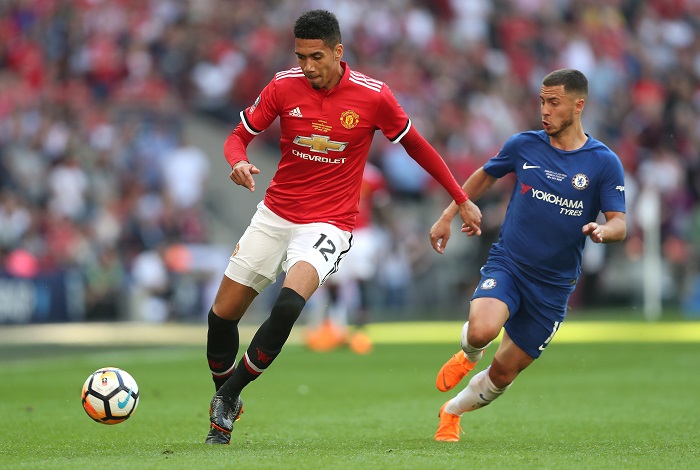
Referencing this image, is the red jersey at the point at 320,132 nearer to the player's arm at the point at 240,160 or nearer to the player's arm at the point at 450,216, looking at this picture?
the player's arm at the point at 240,160

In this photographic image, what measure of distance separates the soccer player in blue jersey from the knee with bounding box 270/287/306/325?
1.17 metres

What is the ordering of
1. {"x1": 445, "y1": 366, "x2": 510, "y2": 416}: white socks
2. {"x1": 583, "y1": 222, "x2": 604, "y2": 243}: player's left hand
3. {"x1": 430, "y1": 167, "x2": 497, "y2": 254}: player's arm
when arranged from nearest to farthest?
{"x1": 583, "y1": 222, "x2": 604, "y2": 243}: player's left hand < {"x1": 445, "y1": 366, "x2": 510, "y2": 416}: white socks < {"x1": 430, "y1": 167, "x2": 497, "y2": 254}: player's arm

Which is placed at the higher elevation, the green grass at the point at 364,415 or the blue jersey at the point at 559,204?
the blue jersey at the point at 559,204

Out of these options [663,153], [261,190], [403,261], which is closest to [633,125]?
[663,153]

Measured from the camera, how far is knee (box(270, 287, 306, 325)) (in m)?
7.88

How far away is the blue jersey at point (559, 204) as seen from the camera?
8.37m

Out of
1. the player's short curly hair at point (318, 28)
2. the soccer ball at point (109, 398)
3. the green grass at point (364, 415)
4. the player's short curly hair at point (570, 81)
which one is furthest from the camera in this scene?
the player's short curly hair at point (570, 81)

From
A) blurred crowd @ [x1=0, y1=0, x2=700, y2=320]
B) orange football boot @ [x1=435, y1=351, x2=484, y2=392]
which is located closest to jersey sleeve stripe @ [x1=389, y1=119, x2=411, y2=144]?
orange football boot @ [x1=435, y1=351, x2=484, y2=392]

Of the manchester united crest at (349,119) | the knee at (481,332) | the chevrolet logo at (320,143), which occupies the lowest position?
the knee at (481,332)

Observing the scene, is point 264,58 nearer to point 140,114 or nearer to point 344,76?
point 140,114

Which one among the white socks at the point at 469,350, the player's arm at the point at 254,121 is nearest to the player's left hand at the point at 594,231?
the white socks at the point at 469,350

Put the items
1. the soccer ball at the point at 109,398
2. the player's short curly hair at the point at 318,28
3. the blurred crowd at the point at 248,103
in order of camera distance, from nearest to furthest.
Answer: the player's short curly hair at the point at 318,28 < the soccer ball at the point at 109,398 < the blurred crowd at the point at 248,103

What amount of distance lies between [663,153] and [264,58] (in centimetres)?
788

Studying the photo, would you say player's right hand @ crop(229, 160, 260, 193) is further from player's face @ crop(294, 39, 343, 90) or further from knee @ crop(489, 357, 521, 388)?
knee @ crop(489, 357, 521, 388)
